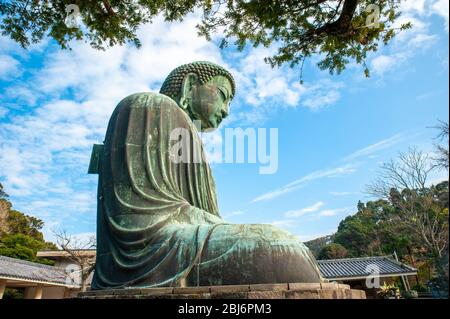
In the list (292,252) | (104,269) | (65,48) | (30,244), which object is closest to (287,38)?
(65,48)

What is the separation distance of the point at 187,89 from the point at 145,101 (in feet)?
3.44

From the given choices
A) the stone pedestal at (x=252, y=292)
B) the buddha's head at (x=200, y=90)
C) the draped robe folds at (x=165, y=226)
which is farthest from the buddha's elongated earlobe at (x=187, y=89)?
the stone pedestal at (x=252, y=292)

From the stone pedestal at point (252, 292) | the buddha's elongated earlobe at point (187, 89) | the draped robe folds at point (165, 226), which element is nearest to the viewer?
the stone pedestal at point (252, 292)

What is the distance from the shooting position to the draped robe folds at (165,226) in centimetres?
295

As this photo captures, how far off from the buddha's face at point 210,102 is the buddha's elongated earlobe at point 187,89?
0.03m

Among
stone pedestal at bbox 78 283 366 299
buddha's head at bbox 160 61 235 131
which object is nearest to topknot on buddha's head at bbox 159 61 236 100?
buddha's head at bbox 160 61 235 131

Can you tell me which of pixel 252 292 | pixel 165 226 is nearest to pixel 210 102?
pixel 165 226

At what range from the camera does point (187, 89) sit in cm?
525

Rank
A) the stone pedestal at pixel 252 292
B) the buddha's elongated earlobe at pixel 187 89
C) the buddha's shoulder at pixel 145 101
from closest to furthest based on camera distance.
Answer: the stone pedestal at pixel 252 292 → the buddha's shoulder at pixel 145 101 → the buddha's elongated earlobe at pixel 187 89

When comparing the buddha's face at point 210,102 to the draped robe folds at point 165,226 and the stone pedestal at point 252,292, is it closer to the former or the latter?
the draped robe folds at point 165,226

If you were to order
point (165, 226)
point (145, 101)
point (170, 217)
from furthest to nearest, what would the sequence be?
point (145, 101), point (170, 217), point (165, 226)

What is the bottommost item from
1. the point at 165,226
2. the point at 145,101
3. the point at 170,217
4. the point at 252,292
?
the point at 252,292

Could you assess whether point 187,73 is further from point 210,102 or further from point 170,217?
point 170,217
